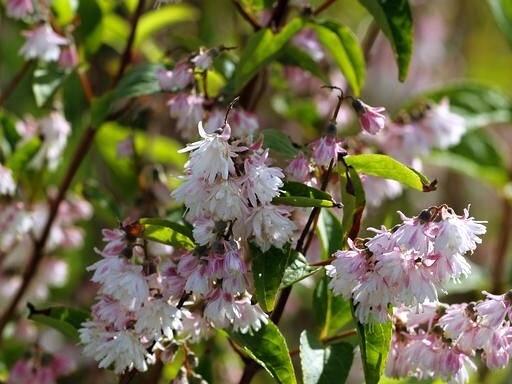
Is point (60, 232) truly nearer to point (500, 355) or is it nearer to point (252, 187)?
point (252, 187)

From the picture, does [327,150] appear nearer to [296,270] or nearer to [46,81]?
[296,270]

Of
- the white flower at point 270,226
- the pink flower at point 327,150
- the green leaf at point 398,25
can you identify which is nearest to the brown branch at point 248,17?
the green leaf at point 398,25

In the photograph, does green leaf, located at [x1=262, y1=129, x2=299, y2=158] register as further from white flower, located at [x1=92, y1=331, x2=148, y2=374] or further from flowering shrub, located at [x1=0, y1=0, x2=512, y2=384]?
white flower, located at [x1=92, y1=331, x2=148, y2=374]

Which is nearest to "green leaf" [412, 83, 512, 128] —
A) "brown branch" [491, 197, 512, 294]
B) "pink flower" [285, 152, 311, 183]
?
"brown branch" [491, 197, 512, 294]

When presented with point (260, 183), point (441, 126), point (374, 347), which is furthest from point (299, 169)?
point (441, 126)

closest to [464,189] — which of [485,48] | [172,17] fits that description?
[485,48]

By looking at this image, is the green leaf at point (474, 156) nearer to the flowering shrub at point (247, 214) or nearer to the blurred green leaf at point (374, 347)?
the flowering shrub at point (247, 214)

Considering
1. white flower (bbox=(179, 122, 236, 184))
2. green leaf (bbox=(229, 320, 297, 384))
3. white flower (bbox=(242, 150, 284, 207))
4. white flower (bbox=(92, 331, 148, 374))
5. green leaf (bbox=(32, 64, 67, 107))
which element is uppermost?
white flower (bbox=(179, 122, 236, 184))
